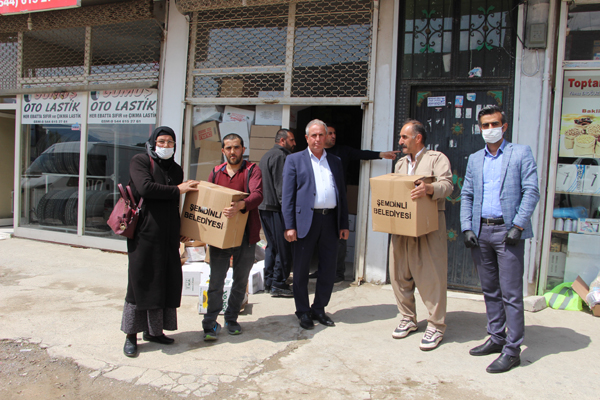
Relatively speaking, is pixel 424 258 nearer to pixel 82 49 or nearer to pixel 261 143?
pixel 261 143

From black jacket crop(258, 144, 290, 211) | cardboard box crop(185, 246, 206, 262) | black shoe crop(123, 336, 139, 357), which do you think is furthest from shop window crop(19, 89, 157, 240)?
black shoe crop(123, 336, 139, 357)

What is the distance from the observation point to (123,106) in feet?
21.5

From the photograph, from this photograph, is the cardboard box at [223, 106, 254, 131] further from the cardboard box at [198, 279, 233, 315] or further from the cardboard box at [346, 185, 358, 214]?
the cardboard box at [198, 279, 233, 315]

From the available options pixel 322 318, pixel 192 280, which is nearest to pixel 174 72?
pixel 192 280

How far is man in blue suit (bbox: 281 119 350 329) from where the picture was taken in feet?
12.1

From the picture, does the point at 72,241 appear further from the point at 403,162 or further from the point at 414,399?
the point at 414,399

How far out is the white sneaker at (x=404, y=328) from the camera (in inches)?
140

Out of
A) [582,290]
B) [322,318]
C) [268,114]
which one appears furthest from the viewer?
[268,114]

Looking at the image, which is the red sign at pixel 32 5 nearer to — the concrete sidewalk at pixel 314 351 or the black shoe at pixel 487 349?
the concrete sidewalk at pixel 314 351

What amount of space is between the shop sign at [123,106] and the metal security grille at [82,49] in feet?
0.51

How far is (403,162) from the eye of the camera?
3.71m

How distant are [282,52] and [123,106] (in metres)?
2.67

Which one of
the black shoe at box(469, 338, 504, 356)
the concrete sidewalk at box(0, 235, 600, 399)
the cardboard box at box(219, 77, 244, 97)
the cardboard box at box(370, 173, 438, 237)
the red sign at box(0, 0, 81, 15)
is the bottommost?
the concrete sidewalk at box(0, 235, 600, 399)

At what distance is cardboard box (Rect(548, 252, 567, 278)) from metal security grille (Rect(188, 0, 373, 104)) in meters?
2.81
